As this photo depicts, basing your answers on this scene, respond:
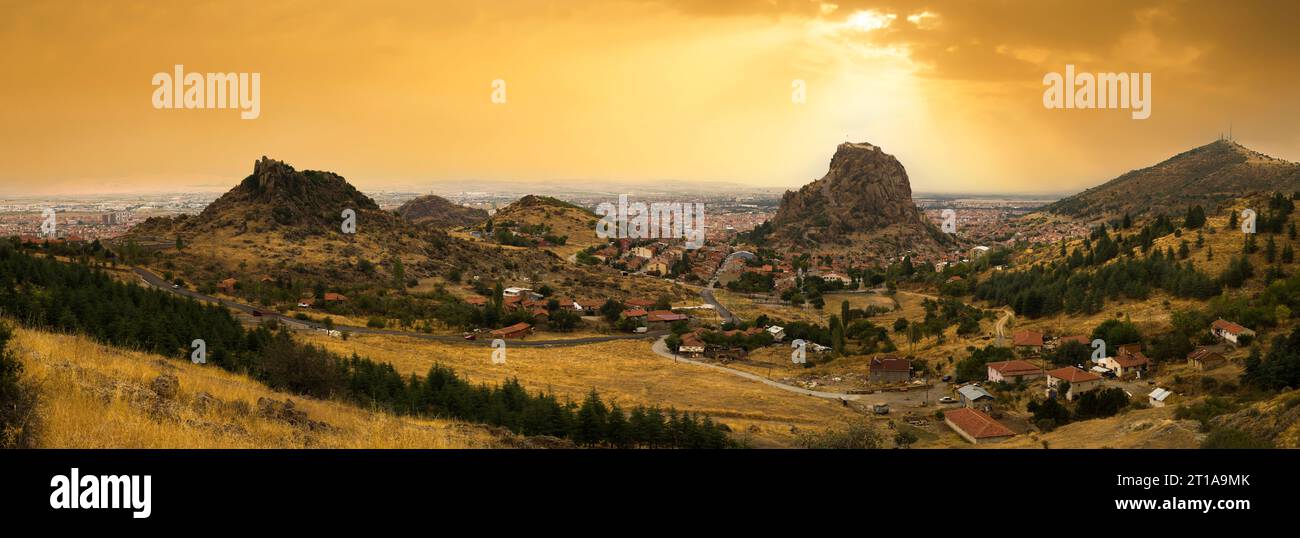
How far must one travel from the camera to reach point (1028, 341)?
38375 mm

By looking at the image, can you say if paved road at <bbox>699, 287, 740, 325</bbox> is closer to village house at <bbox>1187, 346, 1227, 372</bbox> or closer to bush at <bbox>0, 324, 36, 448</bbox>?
village house at <bbox>1187, 346, 1227, 372</bbox>

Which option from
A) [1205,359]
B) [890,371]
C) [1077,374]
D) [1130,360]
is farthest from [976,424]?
[1205,359]

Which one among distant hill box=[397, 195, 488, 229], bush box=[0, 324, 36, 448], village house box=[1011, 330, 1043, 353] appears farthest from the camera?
distant hill box=[397, 195, 488, 229]

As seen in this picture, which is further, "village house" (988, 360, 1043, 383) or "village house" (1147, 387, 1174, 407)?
"village house" (988, 360, 1043, 383)

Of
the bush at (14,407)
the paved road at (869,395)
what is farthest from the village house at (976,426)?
the bush at (14,407)

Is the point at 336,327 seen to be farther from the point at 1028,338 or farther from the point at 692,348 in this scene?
Result: the point at 1028,338

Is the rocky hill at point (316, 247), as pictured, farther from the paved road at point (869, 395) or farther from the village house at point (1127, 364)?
the village house at point (1127, 364)

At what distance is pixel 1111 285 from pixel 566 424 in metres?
44.5

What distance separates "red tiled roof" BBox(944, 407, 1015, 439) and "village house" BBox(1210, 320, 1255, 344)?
14.2 metres

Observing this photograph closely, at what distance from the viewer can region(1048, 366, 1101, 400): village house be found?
29.3 metres

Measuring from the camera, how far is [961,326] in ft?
154

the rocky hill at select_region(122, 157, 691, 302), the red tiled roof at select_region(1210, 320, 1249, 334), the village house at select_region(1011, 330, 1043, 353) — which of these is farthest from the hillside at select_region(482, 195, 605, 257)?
the red tiled roof at select_region(1210, 320, 1249, 334)
